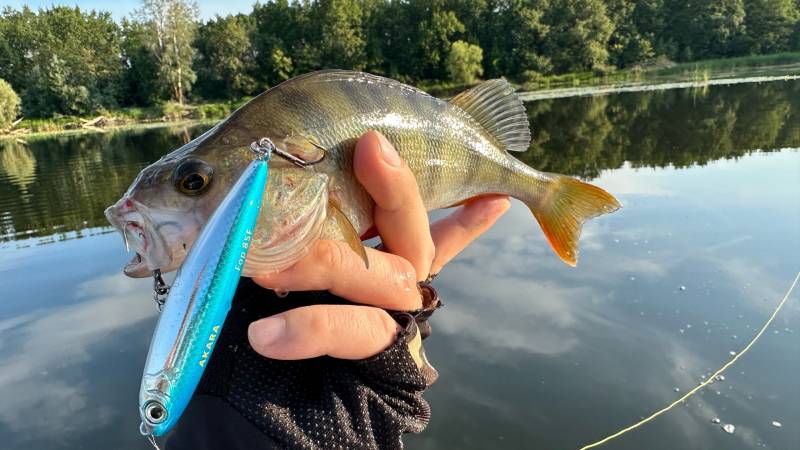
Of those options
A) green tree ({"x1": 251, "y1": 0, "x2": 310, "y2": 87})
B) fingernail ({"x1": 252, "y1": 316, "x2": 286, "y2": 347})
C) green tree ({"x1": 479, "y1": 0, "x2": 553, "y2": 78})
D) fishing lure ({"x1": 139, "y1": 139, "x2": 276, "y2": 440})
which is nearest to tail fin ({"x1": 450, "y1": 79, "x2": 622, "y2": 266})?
fingernail ({"x1": 252, "y1": 316, "x2": 286, "y2": 347})

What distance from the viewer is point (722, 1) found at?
59.7 meters

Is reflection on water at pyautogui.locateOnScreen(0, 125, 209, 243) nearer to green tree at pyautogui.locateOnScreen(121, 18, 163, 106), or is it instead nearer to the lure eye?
the lure eye

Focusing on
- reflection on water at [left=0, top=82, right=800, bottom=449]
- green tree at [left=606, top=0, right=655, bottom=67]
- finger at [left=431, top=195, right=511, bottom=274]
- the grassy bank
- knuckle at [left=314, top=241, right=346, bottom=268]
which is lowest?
the grassy bank

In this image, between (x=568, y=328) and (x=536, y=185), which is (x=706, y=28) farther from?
(x=536, y=185)

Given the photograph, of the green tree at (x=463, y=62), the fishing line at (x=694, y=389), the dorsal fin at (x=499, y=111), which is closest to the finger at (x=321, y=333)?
the dorsal fin at (x=499, y=111)

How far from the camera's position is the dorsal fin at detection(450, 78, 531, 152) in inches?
90.1

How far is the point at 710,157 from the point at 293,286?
12.4 metres

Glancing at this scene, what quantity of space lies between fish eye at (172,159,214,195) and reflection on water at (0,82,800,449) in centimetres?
304

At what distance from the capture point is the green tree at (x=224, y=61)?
5559 centimetres

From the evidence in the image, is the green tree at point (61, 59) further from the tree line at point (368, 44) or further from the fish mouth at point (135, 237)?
the fish mouth at point (135, 237)

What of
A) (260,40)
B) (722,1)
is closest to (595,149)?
(260,40)

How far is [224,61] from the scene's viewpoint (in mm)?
55594

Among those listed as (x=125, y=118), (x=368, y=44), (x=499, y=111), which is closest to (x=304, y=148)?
(x=499, y=111)

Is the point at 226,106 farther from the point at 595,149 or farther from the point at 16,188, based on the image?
the point at 595,149
